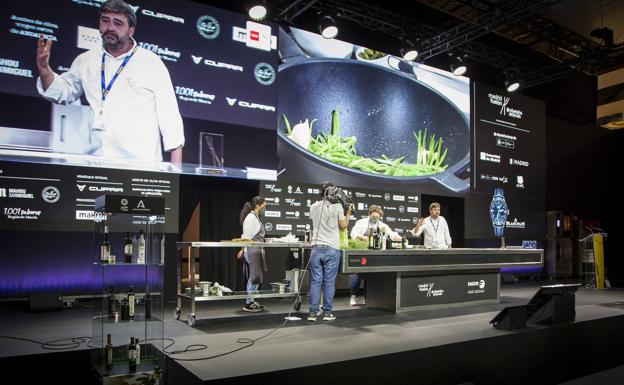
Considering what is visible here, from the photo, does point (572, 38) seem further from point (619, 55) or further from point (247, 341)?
point (247, 341)

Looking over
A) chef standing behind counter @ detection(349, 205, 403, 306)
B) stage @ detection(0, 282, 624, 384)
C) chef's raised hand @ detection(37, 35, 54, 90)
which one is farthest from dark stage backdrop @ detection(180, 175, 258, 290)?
chef's raised hand @ detection(37, 35, 54, 90)

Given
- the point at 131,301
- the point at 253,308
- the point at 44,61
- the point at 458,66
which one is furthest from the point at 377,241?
the point at 458,66

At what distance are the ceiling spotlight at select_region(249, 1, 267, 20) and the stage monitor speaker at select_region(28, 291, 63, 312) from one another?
14.7ft

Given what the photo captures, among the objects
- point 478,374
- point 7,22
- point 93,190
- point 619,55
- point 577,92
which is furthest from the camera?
point 577,92

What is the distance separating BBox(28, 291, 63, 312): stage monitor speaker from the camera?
584 cm

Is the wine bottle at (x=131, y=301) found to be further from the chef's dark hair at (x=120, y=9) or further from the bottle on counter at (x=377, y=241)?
the chef's dark hair at (x=120, y=9)

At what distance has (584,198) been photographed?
42.6ft

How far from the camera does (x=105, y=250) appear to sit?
359 cm

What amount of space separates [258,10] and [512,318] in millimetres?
5080

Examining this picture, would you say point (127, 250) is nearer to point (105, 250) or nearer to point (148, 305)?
point (105, 250)

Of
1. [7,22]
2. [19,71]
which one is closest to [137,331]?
[19,71]

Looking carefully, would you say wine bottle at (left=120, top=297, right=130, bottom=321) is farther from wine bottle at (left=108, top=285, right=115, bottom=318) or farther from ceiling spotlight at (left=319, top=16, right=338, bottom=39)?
ceiling spotlight at (left=319, top=16, right=338, bottom=39)

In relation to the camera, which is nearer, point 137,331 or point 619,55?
point 137,331

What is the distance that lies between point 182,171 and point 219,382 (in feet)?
14.0
